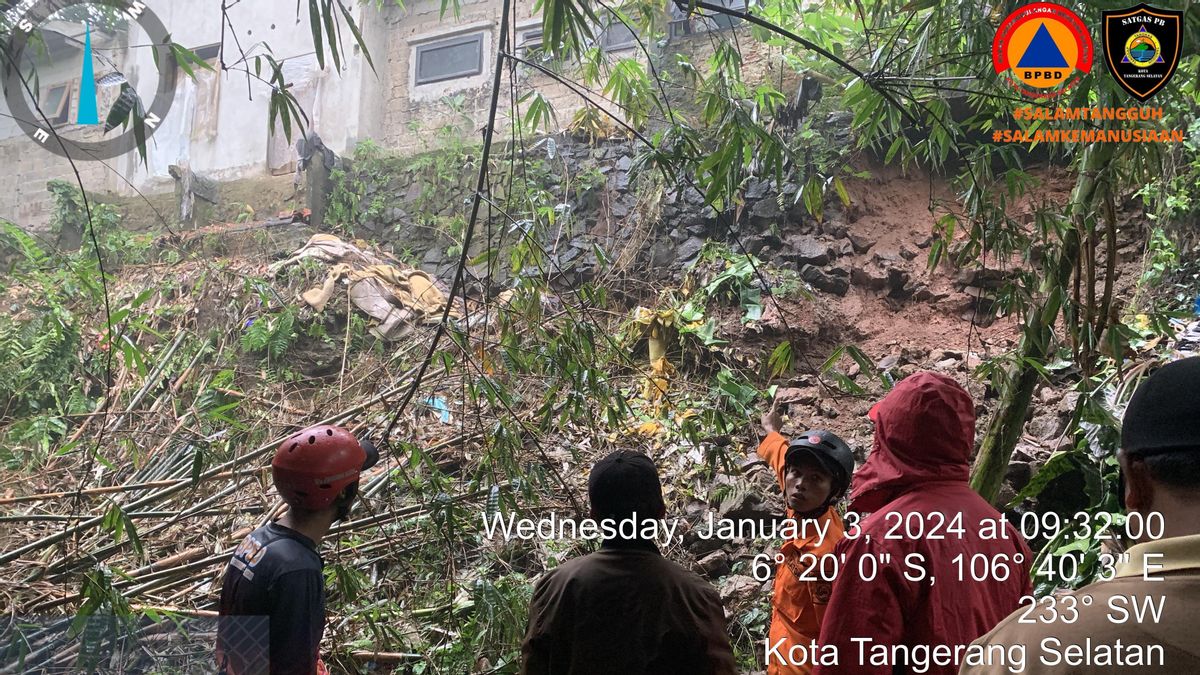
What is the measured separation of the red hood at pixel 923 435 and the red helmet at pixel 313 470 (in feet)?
4.30

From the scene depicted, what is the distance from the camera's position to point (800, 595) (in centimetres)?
229

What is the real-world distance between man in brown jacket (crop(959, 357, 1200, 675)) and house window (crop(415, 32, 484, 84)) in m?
9.26

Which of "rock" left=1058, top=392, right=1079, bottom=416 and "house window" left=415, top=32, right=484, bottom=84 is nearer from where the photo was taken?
"rock" left=1058, top=392, right=1079, bottom=416

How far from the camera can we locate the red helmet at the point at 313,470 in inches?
73.3

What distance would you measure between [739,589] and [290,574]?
2.77 metres

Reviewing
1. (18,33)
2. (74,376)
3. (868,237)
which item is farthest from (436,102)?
(18,33)

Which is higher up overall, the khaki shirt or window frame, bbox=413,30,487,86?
window frame, bbox=413,30,487,86

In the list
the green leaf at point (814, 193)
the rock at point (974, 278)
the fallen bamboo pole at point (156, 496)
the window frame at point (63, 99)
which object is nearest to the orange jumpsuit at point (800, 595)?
the green leaf at point (814, 193)

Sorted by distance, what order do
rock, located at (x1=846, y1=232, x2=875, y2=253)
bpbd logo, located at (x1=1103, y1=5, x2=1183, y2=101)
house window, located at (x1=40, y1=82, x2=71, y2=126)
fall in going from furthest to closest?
house window, located at (x1=40, y1=82, x2=71, y2=126) → rock, located at (x1=846, y1=232, x2=875, y2=253) → bpbd logo, located at (x1=1103, y1=5, x2=1183, y2=101)

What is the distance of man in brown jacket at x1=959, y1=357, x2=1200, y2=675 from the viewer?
90 cm

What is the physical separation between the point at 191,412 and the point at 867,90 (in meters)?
4.13

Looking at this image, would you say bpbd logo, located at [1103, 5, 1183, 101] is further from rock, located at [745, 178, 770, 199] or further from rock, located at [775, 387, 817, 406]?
rock, located at [745, 178, 770, 199]

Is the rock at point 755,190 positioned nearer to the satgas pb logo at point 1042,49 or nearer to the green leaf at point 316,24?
the satgas pb logo at point 1042,49

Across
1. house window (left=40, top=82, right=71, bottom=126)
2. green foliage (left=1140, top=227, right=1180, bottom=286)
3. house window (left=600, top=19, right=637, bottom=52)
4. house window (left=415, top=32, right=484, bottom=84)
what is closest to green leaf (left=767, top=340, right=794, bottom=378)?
green foliage (left=1140, top=227, right=1180, bottom=286)
